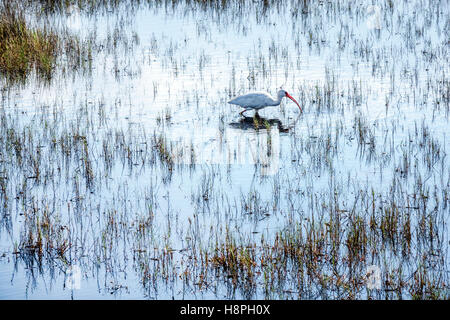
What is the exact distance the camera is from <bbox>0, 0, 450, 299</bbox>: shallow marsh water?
620 centimetres

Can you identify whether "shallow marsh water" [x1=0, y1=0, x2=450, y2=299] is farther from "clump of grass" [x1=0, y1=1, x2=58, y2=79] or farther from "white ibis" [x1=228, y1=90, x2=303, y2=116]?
"clump of grass" [x1=0, y1=1, x2=58, y2=79]

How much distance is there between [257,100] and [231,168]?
250 cm

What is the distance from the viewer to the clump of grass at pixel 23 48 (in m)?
13.7

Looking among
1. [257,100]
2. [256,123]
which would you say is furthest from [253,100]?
[256,123]

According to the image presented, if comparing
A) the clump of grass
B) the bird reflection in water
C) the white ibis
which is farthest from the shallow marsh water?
the clump of grass

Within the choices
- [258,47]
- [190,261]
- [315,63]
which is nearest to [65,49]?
[258,47]

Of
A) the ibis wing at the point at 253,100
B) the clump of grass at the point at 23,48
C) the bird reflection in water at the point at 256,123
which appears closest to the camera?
the bird reflection in water at the point at 256,123

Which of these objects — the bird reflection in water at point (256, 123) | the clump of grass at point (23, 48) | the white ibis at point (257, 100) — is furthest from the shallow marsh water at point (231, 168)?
the clump of grass at point (23, 48)

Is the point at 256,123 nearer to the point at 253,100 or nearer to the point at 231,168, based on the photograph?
the point at 253,100

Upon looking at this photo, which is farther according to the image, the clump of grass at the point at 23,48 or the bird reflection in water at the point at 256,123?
the clump of grass at the point at 23,48

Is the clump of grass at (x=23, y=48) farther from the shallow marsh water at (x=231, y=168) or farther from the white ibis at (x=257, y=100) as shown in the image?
the white ibis at (x=257, y=100)

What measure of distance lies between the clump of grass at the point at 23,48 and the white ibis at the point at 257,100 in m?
4.39

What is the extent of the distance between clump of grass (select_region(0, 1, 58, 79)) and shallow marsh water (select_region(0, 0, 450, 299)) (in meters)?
0.75
